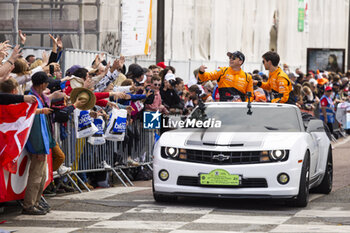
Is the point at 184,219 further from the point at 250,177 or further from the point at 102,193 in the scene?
the point at 102,193

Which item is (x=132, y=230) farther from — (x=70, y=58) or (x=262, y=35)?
(x=262, y=35)

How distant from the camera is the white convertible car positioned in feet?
37.5

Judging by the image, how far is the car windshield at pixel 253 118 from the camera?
1228 centimetres

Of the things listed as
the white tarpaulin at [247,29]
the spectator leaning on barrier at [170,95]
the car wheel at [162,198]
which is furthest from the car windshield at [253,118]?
the white tarpaulin at [247,29]

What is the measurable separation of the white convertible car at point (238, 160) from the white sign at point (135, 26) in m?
9.35

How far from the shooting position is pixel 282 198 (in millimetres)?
11539

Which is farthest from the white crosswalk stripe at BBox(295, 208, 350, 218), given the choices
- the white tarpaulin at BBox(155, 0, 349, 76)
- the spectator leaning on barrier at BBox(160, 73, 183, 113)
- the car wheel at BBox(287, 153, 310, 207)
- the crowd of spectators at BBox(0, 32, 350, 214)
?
the white tarpaulin at BBox(155, 0, 349, 76)

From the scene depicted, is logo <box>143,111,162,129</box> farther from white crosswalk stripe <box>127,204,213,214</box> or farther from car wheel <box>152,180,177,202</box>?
white crosswalk stripe <box>127,204,213,214</box>

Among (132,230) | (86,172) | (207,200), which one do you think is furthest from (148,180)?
(132,230)

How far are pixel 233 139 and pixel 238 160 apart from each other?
33 cm

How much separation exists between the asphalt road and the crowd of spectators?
0.57 meters

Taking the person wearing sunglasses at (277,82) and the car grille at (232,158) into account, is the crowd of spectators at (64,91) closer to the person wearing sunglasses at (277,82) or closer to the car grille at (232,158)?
the person wearing sunglasses at (277,82)

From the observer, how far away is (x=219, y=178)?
11492 millimetres

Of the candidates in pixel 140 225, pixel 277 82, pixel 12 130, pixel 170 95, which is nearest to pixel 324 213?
pixel 140 225
